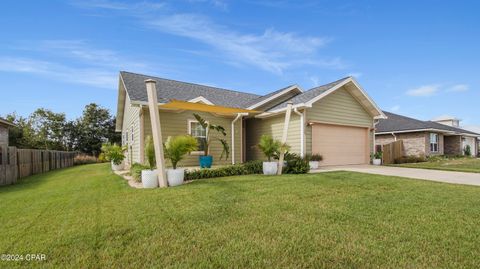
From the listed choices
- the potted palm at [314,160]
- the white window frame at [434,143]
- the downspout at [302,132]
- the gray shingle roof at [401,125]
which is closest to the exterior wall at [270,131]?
the downspout at [302,132]

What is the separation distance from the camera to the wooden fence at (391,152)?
49.7 ft

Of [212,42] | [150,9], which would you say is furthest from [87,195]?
[212,42]

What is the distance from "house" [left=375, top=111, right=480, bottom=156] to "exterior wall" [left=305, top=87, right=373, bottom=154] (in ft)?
27.6

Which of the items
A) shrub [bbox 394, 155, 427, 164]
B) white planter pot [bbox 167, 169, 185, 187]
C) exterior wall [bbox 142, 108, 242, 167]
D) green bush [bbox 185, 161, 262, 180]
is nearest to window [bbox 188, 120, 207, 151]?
exterior wall [bbox 142, 108, 242, 167]

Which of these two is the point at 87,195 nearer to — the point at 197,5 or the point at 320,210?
the point at 320,210

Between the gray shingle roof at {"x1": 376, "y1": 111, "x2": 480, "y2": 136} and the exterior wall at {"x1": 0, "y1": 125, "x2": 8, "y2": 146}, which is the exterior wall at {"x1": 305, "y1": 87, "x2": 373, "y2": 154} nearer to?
the gray shingle roof at {"x1": 376, "y1": 111, "x2": 480, "y2": 136}

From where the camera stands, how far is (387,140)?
21109mm

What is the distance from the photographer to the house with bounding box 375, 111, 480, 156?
763 inches

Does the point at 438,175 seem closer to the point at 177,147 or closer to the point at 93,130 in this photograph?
the point at 177,147

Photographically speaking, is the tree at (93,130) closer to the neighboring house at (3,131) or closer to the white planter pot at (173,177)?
the neighboring house at (3,131)

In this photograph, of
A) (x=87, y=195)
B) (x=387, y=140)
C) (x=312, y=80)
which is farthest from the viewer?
(x=387, y=140)

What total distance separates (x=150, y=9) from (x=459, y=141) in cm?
2960

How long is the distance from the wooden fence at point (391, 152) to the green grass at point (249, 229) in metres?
10.1

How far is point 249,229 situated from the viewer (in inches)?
133
